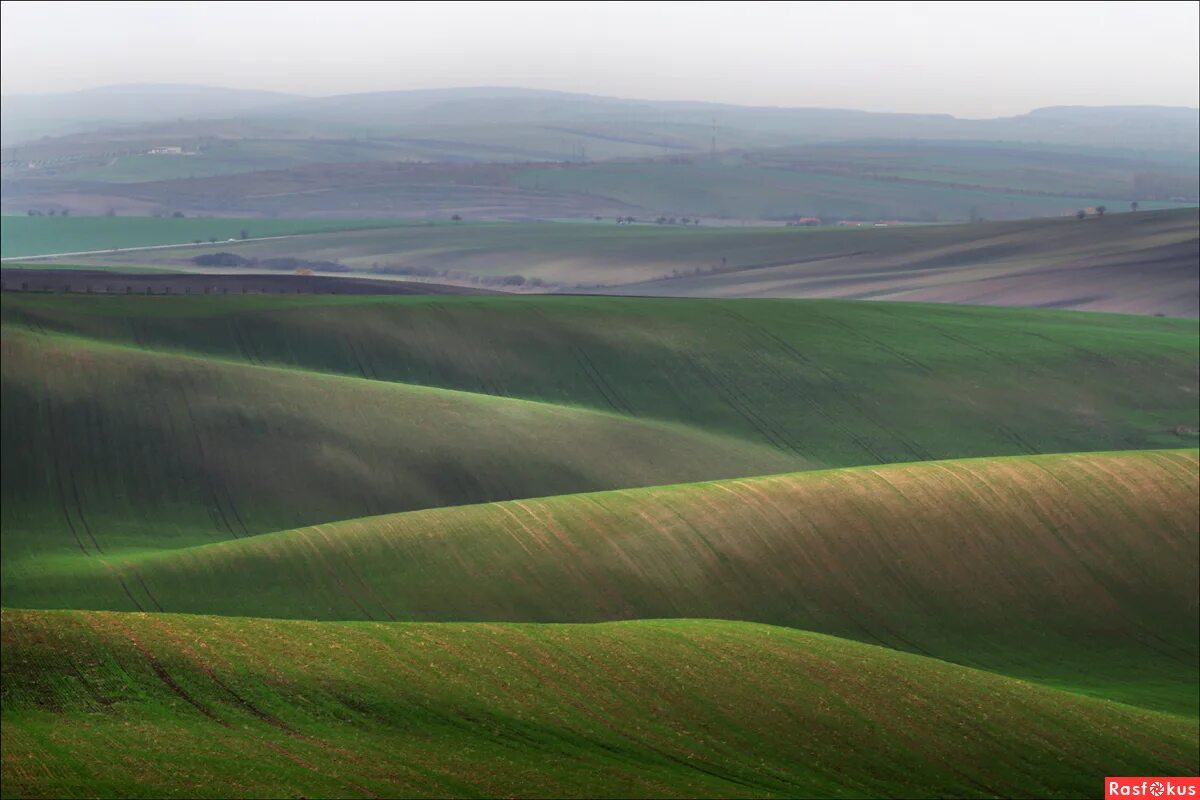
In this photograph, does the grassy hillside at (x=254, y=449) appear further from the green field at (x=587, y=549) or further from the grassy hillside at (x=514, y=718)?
the grassy hillside at (x=514, y=718)

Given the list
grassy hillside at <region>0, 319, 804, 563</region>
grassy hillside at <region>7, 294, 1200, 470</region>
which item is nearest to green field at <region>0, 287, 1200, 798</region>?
grassy hillside at <region>0, 319, 804, 563</region>

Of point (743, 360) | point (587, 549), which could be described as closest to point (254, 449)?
point (587, 549)

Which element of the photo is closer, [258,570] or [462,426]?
[258,570]

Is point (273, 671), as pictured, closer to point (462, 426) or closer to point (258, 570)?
point (258, 570)

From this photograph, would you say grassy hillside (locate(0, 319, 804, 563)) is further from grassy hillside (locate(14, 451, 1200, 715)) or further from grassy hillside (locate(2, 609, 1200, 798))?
grassy hillside (locate(2, 609, 1200, 798))

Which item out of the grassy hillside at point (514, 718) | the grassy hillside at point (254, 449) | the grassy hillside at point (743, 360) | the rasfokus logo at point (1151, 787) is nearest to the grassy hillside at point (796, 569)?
the grassy hillside at point (254, 449)

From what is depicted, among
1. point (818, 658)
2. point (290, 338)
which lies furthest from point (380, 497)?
point (818, 658)

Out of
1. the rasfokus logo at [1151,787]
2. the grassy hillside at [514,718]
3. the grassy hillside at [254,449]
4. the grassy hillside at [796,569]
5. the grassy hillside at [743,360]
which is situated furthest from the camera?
the grassy hillside at [743,360]
